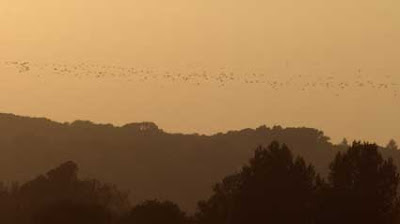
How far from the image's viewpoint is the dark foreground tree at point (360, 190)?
70500mm

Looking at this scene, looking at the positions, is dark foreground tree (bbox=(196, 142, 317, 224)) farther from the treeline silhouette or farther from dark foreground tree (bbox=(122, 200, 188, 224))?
dark foreground tree (bbox=(122, 200, 188, 224))

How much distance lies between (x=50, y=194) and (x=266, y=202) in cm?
2919

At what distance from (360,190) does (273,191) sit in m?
5.68

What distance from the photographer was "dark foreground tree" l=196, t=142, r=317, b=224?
71.1m

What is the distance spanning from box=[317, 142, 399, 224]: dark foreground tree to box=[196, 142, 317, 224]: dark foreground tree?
5.03 ft

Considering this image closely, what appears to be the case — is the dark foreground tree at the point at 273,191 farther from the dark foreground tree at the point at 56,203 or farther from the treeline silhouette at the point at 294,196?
the dark foreground tree at the point at 56,203

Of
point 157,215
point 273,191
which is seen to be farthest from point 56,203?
point 273,191

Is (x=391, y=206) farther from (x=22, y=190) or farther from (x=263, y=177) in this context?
(x=22, y=190)

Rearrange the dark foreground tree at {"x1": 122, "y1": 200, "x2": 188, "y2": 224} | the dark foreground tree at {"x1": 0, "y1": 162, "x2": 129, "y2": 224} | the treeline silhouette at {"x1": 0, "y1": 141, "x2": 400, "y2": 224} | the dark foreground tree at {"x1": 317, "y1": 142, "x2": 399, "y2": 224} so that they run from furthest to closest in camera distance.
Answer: the dark foreground tree at {"x1": 0, "y1": 162, "x2": 129, "y2": 224} < the dark foreground tree at {"x1": 122, "y1": 200, "x2": 188, "y2": 224} < the treeline silhouette at {"x1": 0, "y1": 141, "x2": 400, "y2": 224} < the dark foreground tree at {"x1": 317, "y1": 142, "x2": 399, "y2": 224}

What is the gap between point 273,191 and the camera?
7175cm

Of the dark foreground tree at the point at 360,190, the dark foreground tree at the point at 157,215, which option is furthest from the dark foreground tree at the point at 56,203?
the dark foreground tree at the point at 360,190

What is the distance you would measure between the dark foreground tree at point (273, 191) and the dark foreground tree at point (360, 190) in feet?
5.03

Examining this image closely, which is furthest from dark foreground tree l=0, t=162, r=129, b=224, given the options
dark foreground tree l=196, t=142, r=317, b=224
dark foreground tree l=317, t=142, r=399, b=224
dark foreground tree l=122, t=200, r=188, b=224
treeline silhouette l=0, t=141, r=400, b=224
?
dark foreground tree l=317, t=142, r=399, b=224

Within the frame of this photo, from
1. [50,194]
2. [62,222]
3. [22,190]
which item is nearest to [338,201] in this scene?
[62,222]
